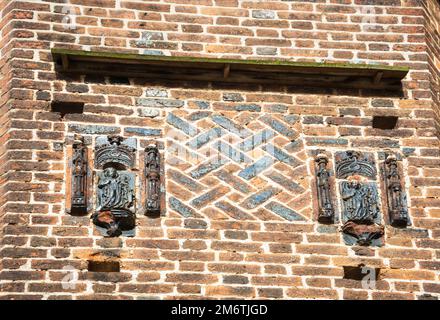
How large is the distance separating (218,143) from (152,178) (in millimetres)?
641

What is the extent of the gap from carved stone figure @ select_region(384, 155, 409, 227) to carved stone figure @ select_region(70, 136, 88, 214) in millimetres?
2280

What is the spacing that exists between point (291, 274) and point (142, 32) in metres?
2.33

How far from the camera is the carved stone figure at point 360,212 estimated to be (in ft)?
34.7

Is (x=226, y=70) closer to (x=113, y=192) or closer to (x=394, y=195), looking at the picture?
(x=113, y=192)

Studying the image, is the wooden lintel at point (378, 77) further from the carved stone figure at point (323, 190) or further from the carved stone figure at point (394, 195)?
the carved stone figure at point (323, 190)

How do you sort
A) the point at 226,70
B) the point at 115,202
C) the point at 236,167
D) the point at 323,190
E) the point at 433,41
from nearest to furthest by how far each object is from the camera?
the point at 115,202 → the point at 323,190 → the point at 236,167 → the point at 226,70 → the point at 433,41

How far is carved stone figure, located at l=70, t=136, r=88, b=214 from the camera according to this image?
408 inches

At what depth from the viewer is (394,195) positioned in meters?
10.7

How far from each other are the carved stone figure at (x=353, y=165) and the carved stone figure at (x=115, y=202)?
1.59 metres
